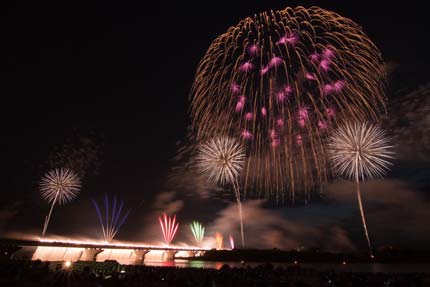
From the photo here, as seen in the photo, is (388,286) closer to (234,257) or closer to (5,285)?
(5,285)

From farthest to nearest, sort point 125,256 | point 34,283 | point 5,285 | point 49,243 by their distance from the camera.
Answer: point 125,256
point 49,243
point 34,283
point 5,285

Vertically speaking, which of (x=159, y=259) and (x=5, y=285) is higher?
(x=159, y=259)

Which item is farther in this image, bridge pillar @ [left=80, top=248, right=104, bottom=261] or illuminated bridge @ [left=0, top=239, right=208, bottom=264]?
bridge pillar @ [left=80, top=248, right=104, bottom=261]

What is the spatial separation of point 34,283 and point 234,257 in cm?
15814

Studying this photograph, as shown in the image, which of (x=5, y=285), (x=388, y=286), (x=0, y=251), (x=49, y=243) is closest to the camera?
(x=5, y=285)

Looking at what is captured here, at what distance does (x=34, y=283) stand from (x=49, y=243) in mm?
87202

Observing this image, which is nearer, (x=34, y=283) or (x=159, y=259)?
(x=34, y=283)

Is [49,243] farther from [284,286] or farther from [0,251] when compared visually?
[284,286]

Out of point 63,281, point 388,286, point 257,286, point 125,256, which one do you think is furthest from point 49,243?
point 388,286

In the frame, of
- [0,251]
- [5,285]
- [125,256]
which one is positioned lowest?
[5,285]

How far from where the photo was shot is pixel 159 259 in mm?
186375

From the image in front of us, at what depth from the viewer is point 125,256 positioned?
151750 millimetres

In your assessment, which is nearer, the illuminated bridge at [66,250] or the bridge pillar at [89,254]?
the illuminated bridge at [66,250]

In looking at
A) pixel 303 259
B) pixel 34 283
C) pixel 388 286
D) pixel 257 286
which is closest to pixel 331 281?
pixel 388 286
